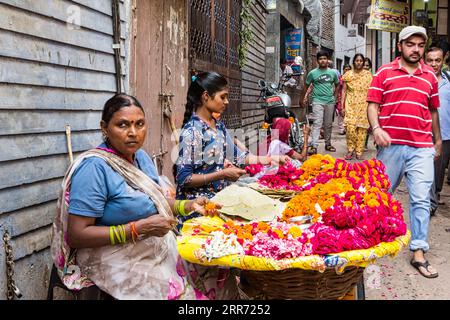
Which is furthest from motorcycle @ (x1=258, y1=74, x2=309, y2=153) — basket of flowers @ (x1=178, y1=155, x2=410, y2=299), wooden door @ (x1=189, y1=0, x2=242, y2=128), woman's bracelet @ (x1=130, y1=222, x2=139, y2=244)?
woman's bracelet @ (x1=130, y1=222, x2=139, y2=244)

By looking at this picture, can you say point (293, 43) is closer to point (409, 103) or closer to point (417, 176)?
point (409, 103)

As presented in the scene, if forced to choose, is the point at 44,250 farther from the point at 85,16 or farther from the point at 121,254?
the point at 85,16

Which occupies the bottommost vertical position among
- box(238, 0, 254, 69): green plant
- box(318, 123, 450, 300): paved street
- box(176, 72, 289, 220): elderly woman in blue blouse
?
box(318, 123, 450, 300): paved street

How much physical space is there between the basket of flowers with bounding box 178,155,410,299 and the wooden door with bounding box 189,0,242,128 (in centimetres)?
441

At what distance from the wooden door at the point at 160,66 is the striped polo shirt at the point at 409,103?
245cm

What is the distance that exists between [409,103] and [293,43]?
15.4 metres

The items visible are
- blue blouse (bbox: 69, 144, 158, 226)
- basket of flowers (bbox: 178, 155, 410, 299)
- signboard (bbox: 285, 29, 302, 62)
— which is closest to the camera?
basket of flowers (bbox: 178, 155, 410, 299)

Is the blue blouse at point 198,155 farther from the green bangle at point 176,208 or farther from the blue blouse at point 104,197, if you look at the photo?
the blue blouse at point 104,197

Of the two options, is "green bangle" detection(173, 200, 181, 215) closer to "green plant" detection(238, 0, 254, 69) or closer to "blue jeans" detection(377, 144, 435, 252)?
"blue jeans" detection(377, 144, 435, 252)

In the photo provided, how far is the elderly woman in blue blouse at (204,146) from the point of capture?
137 inches

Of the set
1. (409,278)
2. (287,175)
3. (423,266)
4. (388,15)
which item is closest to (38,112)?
(287,175)

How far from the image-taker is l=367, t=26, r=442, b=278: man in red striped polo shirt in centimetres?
439

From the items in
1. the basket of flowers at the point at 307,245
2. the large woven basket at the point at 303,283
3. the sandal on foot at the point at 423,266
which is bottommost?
the sandal on foot at the point at 423,266

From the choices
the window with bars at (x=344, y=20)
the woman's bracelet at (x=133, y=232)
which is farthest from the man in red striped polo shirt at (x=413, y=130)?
the window with bars at (x=344, y=20)
